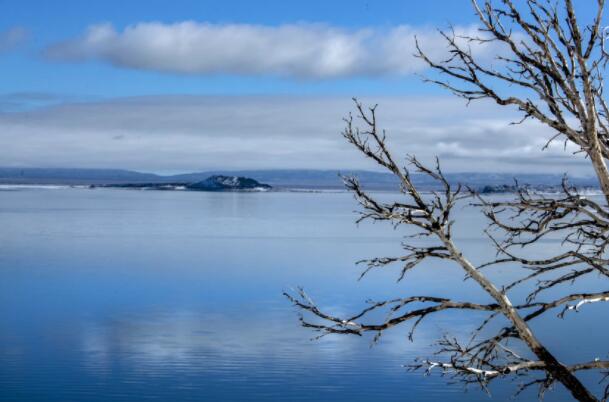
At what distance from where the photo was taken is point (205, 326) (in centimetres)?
2414

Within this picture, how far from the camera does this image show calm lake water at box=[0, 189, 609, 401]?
18172mm

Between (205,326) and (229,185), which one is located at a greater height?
(229,185)

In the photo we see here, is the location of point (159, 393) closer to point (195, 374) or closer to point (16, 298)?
point (195, 374)

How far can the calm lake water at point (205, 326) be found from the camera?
1817 centimetres

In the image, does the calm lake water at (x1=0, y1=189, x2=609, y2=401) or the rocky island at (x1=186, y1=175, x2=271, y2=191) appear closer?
the calm lake water at (x1=0, y1=189, x2=609, y2=401)

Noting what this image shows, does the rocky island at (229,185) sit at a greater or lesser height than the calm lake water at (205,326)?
greater

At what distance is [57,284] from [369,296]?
12.0 metres

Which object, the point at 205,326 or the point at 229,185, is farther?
the point at 229,185

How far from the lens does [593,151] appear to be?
662 centimetres

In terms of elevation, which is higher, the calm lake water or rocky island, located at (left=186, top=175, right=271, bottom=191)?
rocky island, located at (left=186, top=175, right=271, bottom=191)

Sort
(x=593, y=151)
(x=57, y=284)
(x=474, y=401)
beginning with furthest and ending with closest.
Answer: (x=57, y=284) → (x=474, y=401) → (x=593, y=151)

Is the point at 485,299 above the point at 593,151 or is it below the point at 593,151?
below

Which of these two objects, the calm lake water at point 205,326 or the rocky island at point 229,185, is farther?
the rocky island at point 229,185

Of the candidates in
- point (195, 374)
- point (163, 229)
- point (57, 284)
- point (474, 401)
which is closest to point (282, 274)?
point (57, 284)
